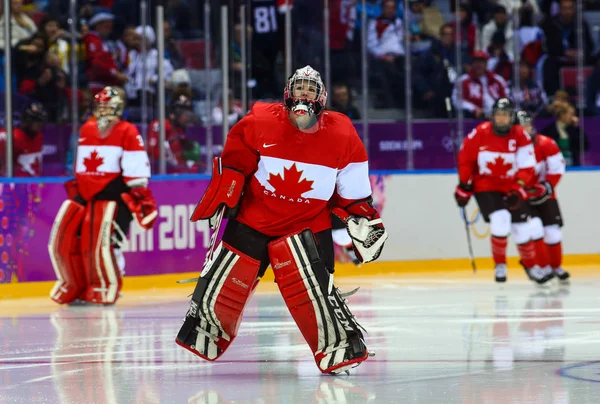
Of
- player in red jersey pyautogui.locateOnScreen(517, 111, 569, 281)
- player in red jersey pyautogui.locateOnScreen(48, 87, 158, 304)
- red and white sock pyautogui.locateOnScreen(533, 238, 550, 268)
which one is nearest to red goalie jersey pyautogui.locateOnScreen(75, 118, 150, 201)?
player in red jersey pyautogui.locateOnScreen(48, 87, 158, 304)

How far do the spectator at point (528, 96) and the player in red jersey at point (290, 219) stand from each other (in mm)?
7299

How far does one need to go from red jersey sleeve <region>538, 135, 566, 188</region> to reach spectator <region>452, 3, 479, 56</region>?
2.19 m

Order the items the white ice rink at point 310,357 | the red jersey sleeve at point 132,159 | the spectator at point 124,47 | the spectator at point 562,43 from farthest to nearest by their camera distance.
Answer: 1. the spectator at point 562,43
2. the spectator at point 124,47
3. the red jersey sleeve at point 132,159
4. the white ice rink at point 310,357

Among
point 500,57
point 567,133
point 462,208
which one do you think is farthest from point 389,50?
point 567,133

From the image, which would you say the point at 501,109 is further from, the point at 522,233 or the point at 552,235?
the point at 552,235

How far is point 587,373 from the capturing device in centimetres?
555

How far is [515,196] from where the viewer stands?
1041 cm

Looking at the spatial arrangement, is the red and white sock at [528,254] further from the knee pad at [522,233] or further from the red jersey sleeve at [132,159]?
the red jersey sleeve at [132,159]

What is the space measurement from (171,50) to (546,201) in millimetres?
3367

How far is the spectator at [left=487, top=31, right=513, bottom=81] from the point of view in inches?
500

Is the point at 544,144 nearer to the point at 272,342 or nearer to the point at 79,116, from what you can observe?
the point at 79,116

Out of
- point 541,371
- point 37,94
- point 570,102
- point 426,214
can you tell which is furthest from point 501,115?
point 541,371

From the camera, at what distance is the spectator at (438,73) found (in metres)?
12.4

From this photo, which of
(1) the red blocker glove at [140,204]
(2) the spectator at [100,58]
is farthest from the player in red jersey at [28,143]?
(1) the red blocker glove at [140,204]
